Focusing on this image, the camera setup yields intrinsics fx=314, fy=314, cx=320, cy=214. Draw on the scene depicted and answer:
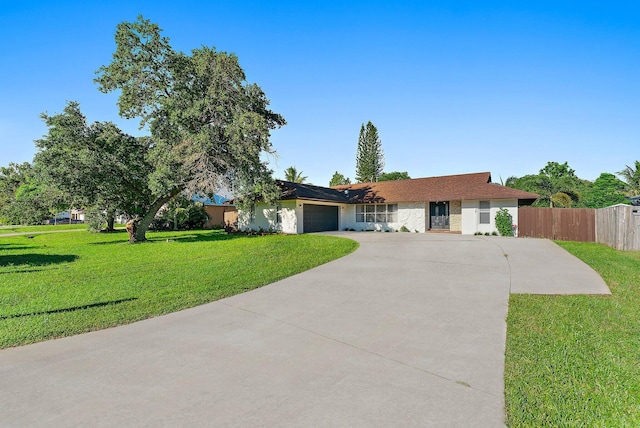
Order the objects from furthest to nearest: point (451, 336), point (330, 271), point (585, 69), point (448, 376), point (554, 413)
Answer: point (585, 69) < point (330, 271) < point (451, 336) < point (448, 376) < point (554, 413)

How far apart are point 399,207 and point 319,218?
6011 millimetres

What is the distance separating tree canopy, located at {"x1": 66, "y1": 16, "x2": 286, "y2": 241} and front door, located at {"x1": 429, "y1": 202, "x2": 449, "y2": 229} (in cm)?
1190

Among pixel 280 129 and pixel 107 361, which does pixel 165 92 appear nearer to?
pixel 280 129

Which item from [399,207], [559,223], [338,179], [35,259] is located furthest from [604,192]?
[35,259]

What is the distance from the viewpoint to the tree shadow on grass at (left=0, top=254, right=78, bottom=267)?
10.7 meters

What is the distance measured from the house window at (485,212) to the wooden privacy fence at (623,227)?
20.1 ft

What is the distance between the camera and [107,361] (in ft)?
11.8

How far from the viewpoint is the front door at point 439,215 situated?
73.4ft

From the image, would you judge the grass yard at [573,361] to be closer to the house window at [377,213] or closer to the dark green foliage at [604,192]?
the house window at [377,213]

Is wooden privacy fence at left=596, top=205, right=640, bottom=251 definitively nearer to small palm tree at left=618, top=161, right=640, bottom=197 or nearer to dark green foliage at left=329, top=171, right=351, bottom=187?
small palm tree at left=618, top=161, right=640, bottom=197

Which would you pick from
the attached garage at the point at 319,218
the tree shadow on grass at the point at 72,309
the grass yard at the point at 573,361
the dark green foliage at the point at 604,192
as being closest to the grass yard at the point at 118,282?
the tree shadow on grass at the point at 72,309

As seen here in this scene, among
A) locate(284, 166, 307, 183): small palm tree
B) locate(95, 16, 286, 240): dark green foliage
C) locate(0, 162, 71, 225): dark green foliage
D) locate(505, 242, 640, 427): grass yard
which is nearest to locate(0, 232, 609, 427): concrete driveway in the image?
locate(505, 242, 640, 427): grass yard

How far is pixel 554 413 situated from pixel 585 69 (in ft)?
50.1

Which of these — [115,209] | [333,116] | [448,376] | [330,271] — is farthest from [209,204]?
[448,376]
